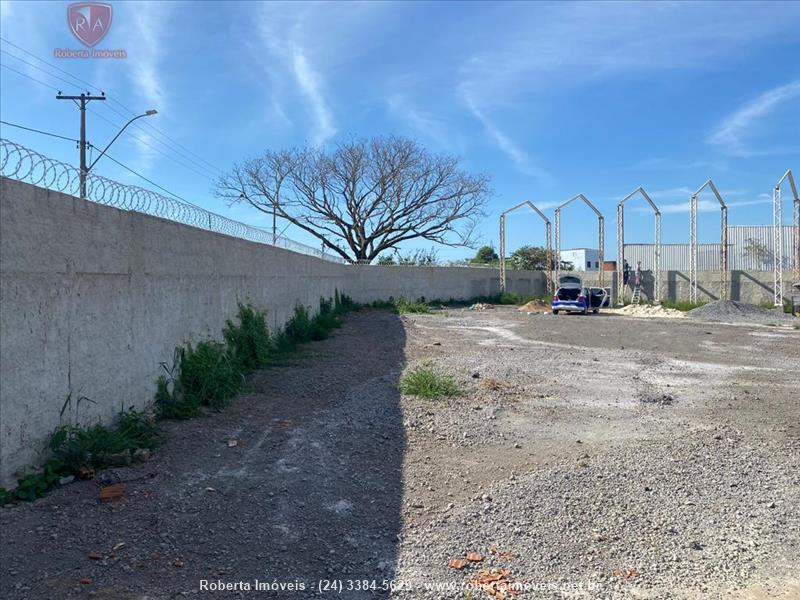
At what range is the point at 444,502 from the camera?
440 centimetres

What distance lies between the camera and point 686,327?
1964 cm

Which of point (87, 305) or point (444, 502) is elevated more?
point (87, 305)

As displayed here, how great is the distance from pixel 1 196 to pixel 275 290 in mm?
8498

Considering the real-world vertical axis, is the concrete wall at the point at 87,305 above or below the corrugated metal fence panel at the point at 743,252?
below

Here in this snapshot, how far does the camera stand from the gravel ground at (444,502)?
11.0ft

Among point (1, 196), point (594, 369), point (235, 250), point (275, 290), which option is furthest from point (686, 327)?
point (1, 196)

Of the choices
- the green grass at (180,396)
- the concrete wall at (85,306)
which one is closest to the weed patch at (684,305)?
the green grass at (180,396)

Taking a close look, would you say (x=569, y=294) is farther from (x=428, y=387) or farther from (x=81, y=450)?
(x=81, y=450)

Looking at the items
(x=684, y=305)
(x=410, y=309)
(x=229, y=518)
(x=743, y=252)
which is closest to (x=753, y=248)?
(x=743, y=252)

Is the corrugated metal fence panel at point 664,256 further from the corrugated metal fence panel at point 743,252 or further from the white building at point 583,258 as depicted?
the white building at point 583,258

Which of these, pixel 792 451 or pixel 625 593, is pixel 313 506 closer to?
pixel 625 593

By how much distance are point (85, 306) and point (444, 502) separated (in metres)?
3.14

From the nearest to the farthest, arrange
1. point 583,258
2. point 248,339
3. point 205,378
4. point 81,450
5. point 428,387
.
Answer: point 81,450 → point 205,378 → point 428,387 → point 248,339 → point 583,258

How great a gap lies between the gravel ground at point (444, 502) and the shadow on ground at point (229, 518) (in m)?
0.01
